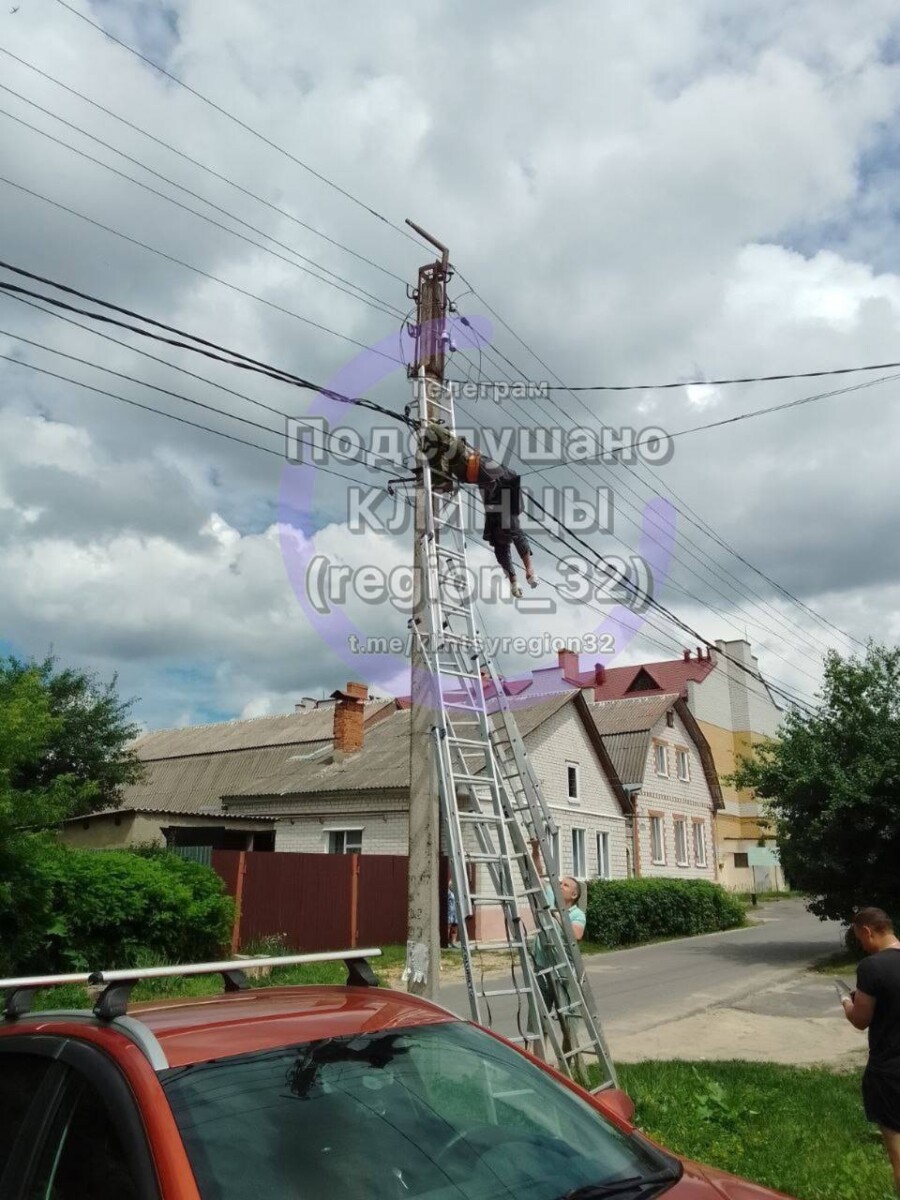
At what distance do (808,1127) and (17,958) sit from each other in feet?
32.0

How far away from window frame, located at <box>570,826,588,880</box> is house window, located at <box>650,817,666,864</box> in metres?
5.32

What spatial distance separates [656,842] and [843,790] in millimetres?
16797

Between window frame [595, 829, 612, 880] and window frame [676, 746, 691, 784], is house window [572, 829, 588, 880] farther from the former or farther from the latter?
window frame [676, 746, 691, 784]

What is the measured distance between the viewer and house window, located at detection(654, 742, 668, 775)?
113 feet

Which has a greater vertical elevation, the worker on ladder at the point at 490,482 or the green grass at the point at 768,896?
the worker on ladder at the point at 490,482

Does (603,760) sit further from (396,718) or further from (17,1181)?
(17,1181)

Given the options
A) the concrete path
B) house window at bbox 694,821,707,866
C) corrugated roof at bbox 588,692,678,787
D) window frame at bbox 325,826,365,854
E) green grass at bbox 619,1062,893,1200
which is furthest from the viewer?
house window at bbox 694,821,707,866

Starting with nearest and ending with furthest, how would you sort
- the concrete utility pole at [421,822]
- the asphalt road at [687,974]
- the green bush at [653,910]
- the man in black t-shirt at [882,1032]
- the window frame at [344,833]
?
the man in black t-shirt at [882,1032] → the concrete utility pole at [421,822] → the asphalt road at [687,974] → the green bush at [653,910] → the window frame at [344,833]

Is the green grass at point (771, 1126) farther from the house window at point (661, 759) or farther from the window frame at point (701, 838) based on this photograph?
the window frame at point (701, 838)

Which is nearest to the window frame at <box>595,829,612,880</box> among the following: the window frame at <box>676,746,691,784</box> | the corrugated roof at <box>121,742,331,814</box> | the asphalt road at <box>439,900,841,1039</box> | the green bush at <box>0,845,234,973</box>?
the asphalt road at <box>439,900,841,1039</box>

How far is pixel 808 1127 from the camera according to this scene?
6.59 meters

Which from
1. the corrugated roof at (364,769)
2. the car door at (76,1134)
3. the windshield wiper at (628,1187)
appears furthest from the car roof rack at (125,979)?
the corrugated roof at (364,769)

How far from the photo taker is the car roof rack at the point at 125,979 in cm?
262

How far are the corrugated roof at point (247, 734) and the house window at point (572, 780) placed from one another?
23.8 ft
